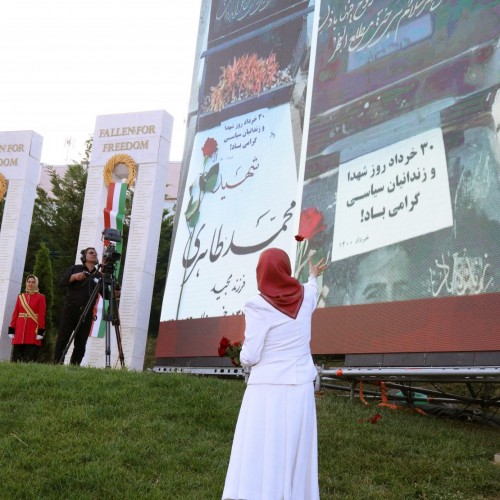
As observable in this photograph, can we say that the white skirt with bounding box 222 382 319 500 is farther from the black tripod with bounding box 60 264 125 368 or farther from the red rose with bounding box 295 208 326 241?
the black tripod with bounding box 60 264 125 368

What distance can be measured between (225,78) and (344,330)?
4514 millimetres

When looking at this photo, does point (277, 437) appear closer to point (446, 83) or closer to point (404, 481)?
point (404, 481)

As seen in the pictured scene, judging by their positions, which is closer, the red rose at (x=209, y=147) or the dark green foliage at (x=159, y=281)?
the red rose at (x=209, y=147)

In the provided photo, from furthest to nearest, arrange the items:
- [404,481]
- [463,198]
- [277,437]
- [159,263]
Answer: [159,263]
[463,198]
[404,481]
[277,437]

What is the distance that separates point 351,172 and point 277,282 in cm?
426

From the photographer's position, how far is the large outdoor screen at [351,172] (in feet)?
23.7

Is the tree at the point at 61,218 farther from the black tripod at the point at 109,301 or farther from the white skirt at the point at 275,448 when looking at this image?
the white skirt at the point at 275,448

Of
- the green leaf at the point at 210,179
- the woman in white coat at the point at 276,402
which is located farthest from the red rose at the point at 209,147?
the woman in white coat at the point at 276,402

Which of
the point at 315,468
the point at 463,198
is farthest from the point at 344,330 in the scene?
the point at 315,468

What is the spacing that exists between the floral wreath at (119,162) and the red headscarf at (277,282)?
8.14 metres

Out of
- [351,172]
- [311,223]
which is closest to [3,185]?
[311,223]

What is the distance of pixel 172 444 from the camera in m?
5.97

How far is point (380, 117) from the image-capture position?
27.3 ft

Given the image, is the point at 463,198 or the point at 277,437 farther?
the point at 463,198
